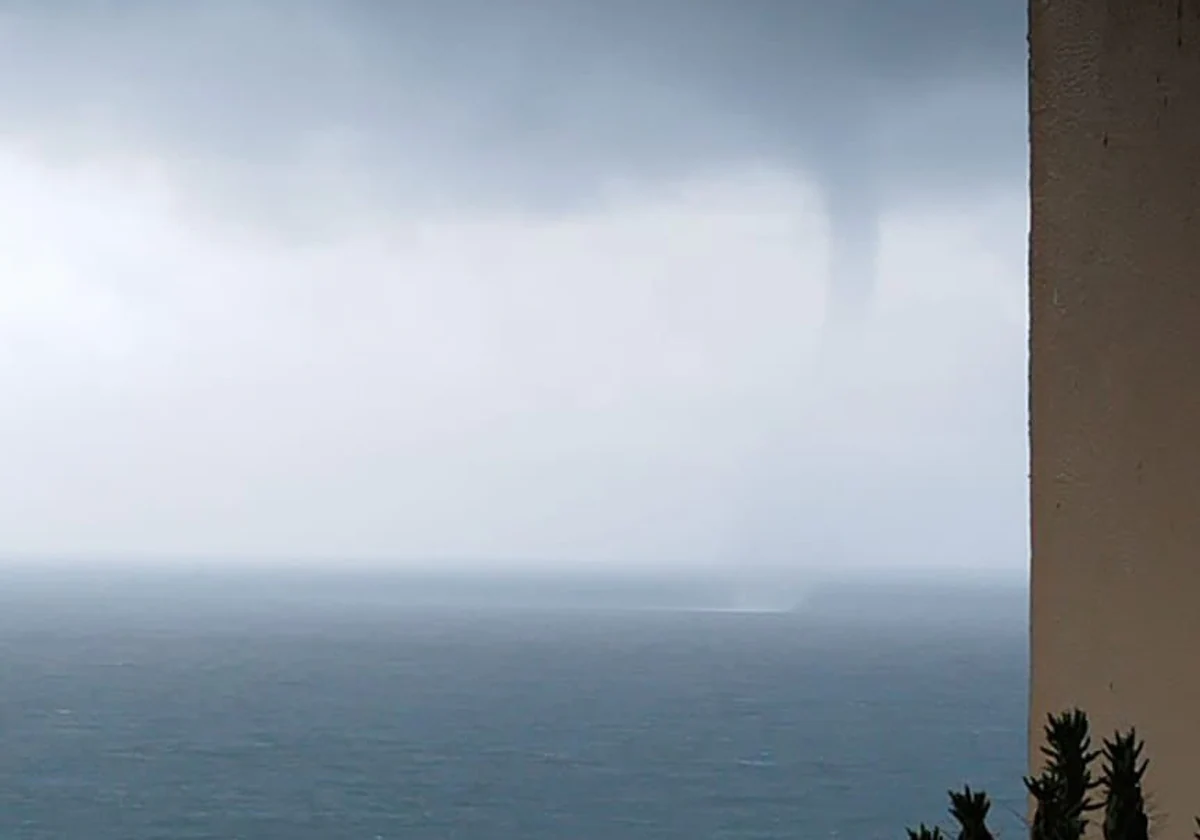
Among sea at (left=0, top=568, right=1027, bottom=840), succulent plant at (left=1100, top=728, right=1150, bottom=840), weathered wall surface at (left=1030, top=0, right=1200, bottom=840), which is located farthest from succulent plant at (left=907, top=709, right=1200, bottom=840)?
sea at (left=0, top=568, right=1027, bottom=840)

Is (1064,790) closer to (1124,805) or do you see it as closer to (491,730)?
(1124,805)

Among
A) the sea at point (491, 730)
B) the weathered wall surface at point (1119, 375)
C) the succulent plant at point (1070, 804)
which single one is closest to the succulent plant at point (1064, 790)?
the succulent plant at point (1070, 804)

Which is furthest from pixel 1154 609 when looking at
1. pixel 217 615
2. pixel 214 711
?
pixel 217 615

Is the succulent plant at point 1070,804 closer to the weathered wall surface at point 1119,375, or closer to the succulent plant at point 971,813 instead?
the succulent plant at point 971,813

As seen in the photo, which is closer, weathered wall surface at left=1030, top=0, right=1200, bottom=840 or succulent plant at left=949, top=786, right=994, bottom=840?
succulent plant at left=949, top=786, right=994, bottom=840

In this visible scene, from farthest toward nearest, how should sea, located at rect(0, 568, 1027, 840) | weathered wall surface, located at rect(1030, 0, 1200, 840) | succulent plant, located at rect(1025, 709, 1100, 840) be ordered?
sea, located at rect(0, 568, 1027, 840)
weathered wall surface, located at rect(1030, 0, 1200, 840)
succulent plant, located at rect(1025, 709, 1100, 840)

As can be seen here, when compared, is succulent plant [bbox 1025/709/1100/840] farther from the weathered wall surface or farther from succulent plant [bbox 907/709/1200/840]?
the weathered wall surface
